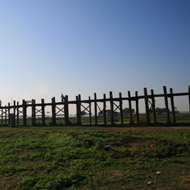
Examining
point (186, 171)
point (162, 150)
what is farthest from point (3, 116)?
point (186, 171)

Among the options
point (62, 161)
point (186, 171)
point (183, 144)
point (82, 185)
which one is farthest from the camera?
point (183, 144)

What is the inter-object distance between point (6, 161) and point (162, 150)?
6.79 m

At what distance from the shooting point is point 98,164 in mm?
6520

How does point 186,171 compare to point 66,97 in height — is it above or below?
below

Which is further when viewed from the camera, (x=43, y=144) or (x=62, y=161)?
(x=43, y=144)

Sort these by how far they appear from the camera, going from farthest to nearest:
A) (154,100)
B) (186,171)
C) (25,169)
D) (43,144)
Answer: (154,100), (43,144), (25,169), (186,171)

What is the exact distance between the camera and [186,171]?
546 cm

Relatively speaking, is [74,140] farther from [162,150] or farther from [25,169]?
[162,150]

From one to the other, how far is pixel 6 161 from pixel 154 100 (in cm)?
1359

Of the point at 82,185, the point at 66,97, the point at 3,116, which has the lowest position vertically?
the point at 82,185

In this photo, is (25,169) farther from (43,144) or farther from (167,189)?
(167,189)

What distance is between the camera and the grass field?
4949 millimetres

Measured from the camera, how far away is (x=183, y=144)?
8.47m

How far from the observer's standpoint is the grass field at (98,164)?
4.95m
